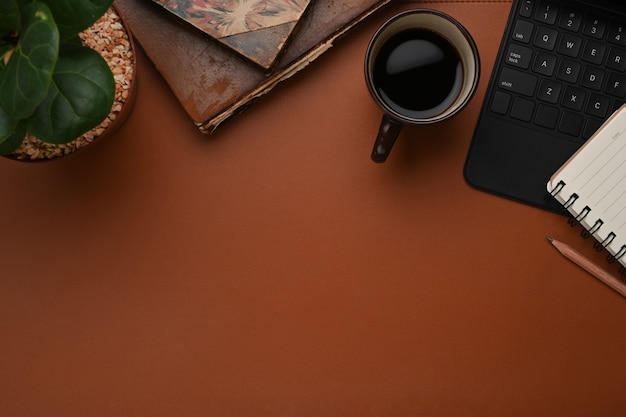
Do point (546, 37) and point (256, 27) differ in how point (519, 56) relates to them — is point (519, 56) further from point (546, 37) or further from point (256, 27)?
point (256, 27)

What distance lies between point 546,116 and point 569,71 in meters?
0.05

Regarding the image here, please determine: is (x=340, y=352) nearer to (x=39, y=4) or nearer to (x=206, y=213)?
(x=206, y=213)

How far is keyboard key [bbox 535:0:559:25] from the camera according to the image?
2.16 ft

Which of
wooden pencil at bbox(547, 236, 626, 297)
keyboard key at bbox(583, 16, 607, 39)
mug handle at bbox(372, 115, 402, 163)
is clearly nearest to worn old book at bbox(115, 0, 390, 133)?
mug handle at bbox(372, 115, 402, 163)

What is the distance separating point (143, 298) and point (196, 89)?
0.24m

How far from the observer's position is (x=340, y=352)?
689mm

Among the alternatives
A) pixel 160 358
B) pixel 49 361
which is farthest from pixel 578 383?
pixel 49 361

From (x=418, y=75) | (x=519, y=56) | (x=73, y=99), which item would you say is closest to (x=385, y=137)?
(x=418, y=75)

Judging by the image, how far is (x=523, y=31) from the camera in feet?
2.18

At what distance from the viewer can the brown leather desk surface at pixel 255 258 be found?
2.24 ft

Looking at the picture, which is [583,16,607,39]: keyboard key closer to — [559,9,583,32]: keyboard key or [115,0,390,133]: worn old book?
[559,9,583,32]: keyboard key

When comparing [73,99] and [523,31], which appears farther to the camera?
[523,31]

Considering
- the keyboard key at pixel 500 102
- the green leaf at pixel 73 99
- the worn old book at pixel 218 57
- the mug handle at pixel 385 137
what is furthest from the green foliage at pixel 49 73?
the keyboard key at pixel 500 102

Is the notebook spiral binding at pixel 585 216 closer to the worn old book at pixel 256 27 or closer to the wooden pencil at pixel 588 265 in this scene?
the wooden pencil at pixel 588 265
